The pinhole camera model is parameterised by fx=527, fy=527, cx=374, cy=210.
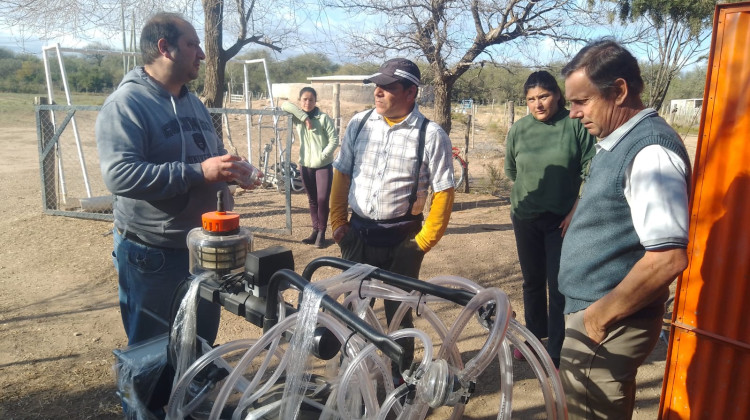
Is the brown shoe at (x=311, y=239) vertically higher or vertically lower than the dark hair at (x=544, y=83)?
lower

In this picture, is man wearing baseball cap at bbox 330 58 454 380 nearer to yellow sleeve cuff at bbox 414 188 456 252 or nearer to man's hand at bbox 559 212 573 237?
yellow sleeve cuff at bbox 414 188 456 252

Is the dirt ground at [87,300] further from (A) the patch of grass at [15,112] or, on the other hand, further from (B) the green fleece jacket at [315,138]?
(A) the patch of grass at [15,112]

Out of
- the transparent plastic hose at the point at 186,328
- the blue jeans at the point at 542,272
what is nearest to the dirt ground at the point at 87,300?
the blue jeans at the point at 542,272

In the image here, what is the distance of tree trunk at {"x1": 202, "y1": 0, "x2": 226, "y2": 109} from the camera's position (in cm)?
722

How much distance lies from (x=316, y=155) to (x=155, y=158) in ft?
12.5

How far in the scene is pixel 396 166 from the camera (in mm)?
2771

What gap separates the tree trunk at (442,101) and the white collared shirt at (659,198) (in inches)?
252

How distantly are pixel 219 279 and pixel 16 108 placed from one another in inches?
1321

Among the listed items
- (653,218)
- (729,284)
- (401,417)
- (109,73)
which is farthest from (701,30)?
(109,73)

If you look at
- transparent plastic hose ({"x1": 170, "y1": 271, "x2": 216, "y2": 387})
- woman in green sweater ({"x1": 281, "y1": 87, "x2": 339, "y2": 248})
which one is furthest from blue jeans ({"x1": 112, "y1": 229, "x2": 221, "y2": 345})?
woman in green sweater ({"x1": 281, "y1": 87, "x2": 339, "y2": 248})

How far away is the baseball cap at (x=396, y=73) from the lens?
2695mm

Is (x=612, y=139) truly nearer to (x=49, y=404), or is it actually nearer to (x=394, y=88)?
(x=394, y=88)

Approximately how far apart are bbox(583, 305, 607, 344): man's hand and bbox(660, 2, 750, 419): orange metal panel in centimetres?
94

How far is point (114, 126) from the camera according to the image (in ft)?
7.29
